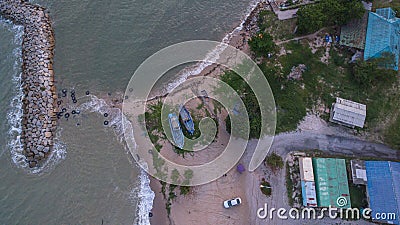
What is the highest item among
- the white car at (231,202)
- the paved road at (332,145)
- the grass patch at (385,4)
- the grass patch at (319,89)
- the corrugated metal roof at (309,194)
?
the grass patch at (385,4)

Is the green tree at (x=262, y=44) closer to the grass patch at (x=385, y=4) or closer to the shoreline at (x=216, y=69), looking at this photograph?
the shoreline at (x=216, y=69)

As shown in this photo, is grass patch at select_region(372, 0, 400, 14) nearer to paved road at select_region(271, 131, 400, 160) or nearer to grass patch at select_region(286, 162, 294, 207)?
paved road at select_region(271, 131, 400, 160)

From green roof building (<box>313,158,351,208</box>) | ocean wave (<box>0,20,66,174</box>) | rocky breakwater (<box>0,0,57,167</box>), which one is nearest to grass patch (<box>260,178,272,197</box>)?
green roof building (<box>313,158,351,208</box>)

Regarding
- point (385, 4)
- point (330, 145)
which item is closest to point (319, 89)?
point (330, 145)

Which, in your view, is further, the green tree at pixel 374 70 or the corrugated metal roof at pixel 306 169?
the green tree at pixel 374 70

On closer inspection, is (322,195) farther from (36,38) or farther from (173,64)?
(36,38)

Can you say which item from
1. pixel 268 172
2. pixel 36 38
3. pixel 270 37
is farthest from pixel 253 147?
pixel 36 38

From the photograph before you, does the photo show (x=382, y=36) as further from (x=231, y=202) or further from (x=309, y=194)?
(x=231, y=202)

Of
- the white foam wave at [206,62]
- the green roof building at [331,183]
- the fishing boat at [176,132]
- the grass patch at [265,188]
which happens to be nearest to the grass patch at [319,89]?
the green roof building at [331,183]
